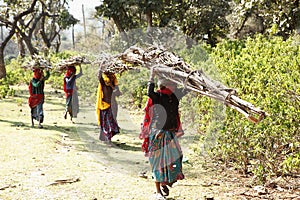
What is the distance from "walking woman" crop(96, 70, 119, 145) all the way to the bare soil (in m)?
0.37

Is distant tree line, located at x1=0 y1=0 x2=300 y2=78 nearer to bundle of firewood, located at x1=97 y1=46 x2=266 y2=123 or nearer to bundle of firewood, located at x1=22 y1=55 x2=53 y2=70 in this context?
bundle of firewood, located at x1=22 y1=55 x2=53 y2=70

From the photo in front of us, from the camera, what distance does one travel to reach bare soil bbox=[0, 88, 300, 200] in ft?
18.7

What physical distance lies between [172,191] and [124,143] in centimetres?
363

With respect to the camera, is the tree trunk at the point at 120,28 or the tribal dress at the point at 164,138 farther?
the tree trunk at the point at 120,28

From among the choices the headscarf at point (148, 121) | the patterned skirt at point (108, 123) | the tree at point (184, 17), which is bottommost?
the patterned skirt at point (108, 123)

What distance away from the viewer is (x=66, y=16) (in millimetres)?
26656

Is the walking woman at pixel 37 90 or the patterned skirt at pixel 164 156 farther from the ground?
the walking woman at pixel 37 90

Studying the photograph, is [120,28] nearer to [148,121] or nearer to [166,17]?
[166,17]

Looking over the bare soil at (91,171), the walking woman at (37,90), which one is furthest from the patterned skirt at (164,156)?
the walking woman at (37,90)

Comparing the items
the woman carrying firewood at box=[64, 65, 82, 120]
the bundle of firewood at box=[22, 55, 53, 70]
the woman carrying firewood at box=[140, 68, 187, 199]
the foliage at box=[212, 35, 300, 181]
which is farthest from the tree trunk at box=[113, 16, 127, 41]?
the woman carrying firewood at box=[140, 68, 187, 199]

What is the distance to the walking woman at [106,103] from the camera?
8.80 meters

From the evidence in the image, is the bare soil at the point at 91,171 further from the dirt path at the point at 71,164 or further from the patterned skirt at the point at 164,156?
the patterned skirt at the point at 164,156

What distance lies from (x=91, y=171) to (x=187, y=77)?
303 cm

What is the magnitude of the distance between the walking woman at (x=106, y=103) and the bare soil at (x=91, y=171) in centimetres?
37
